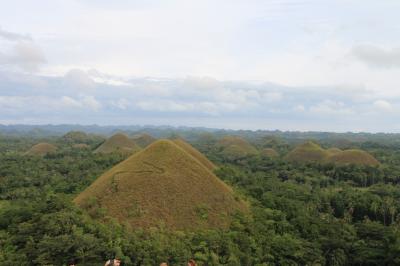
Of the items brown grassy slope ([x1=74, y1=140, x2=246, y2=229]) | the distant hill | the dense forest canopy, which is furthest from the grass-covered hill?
the distant hill

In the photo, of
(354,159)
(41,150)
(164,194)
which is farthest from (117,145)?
(164,194)

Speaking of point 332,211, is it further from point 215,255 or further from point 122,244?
point 122,244

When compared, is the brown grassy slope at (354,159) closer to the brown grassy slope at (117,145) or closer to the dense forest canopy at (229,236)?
the dense forest canopy at (229,236)

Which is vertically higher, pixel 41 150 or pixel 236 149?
pixel 236 149

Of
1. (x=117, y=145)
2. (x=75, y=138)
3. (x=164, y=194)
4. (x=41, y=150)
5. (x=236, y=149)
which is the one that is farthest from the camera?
(x=75, y=138)

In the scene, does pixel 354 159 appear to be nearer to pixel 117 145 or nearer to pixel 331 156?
pixel 331 156

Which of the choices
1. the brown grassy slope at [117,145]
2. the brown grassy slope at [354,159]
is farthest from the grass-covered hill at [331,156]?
the brown grassy slope at [117,145]
